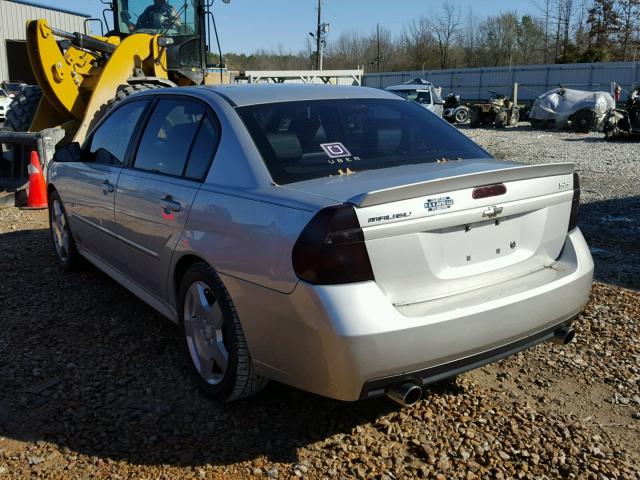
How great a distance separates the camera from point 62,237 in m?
5.77

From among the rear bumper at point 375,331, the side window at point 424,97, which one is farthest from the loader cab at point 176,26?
the side window at point 424,97

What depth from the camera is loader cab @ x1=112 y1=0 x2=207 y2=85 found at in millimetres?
10562

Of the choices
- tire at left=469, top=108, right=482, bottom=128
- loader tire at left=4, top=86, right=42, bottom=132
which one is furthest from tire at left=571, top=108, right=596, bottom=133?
loader tire at left=4, top=86, right=42, bottom=132

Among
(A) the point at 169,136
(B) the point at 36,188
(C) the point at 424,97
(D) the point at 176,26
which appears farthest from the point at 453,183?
(C) the point at 424,97

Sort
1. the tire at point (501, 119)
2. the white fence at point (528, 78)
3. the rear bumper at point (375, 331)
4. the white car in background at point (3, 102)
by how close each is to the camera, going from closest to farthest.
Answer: the rear bumper at point (375, 331)
the white car in background at point (3, 102)
the tire at point (501, 119)
the white fence at point (528, 78)

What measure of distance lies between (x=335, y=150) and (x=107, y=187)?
190cm

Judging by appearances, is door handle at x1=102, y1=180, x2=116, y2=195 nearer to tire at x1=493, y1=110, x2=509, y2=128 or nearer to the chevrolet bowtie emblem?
the chevrolet bowtie emblem

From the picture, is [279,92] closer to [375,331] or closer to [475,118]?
[375,331]

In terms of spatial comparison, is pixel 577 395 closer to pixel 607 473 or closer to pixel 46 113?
pixel 607 473

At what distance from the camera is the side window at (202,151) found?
3.42m

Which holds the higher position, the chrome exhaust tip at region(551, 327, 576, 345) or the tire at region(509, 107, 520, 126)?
the tire at region(509, 107, 520, 126)

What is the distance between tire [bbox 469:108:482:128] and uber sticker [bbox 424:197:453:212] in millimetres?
23755

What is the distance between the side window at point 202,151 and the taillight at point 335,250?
1063 mm

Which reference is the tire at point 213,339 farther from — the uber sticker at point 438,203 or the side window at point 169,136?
the uber sticker at point 438,203
